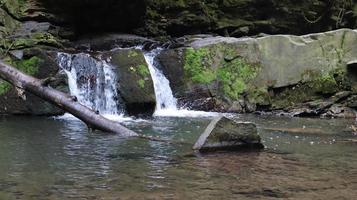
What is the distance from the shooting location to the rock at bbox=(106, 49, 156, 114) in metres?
13.3

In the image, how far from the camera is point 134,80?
13.7m

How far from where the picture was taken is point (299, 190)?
5.90m

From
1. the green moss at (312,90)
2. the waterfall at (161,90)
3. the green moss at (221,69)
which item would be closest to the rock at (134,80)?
the waterfall at (161,90)

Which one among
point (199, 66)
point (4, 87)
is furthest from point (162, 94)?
point (4, 87)

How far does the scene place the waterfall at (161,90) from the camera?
14.6 meters

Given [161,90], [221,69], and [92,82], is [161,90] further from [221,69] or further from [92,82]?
[92,82]

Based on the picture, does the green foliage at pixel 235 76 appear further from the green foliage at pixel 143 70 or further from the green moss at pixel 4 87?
the green moss at pixel 4 87

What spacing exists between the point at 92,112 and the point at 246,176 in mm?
3038

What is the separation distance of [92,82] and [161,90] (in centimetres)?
205

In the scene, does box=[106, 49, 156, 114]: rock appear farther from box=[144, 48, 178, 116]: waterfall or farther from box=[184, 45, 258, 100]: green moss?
box=[184, 45, 258, 100]: green moss

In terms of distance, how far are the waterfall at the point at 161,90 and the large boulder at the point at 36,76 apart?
267 centimetres

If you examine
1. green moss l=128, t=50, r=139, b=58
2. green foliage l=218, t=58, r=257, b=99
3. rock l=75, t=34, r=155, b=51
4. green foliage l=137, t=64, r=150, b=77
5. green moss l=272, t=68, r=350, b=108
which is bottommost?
green moss l=272, t=68, r=350, b=108

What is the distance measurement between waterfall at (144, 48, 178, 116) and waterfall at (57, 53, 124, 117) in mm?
1343

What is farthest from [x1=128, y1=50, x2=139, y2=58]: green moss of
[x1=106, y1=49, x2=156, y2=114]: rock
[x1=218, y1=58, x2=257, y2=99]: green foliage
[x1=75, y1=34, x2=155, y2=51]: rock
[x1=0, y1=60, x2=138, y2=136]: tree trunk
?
[x1=0, y1=60, x2=138, y2=136]: tree trunk
